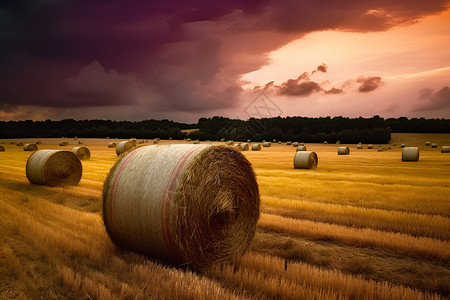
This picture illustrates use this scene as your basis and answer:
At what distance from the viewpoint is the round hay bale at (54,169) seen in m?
14.5

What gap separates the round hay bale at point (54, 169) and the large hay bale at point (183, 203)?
30.6ft

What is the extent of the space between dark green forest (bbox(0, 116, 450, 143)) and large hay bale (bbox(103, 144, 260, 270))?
60087 millimetres

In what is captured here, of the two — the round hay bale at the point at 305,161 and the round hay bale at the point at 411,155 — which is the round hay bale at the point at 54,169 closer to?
the round hay bale at the point at 305,161

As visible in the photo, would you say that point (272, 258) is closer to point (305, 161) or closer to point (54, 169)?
point (54, 169)

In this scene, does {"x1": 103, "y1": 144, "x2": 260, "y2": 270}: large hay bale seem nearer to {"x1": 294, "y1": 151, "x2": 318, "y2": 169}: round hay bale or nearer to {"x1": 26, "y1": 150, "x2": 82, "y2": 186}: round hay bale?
{"x1": 26, "y1": 150, "x2": 82, "y2": 186}: round hay bale

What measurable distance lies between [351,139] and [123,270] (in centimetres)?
7526

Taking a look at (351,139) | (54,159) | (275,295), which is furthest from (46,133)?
(275,295)

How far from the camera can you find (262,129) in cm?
8225

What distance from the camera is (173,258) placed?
5.47 meters

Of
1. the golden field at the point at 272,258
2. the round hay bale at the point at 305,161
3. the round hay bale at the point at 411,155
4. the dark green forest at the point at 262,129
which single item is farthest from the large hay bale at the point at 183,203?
the dark green forest at the point at 262,129

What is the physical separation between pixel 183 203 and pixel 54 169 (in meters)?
11.3

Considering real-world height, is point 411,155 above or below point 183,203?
below

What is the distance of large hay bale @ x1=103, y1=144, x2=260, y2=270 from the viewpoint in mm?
5469


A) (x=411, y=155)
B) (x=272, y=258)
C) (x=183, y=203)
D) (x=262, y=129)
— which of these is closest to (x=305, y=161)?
(x=411, y=155)
